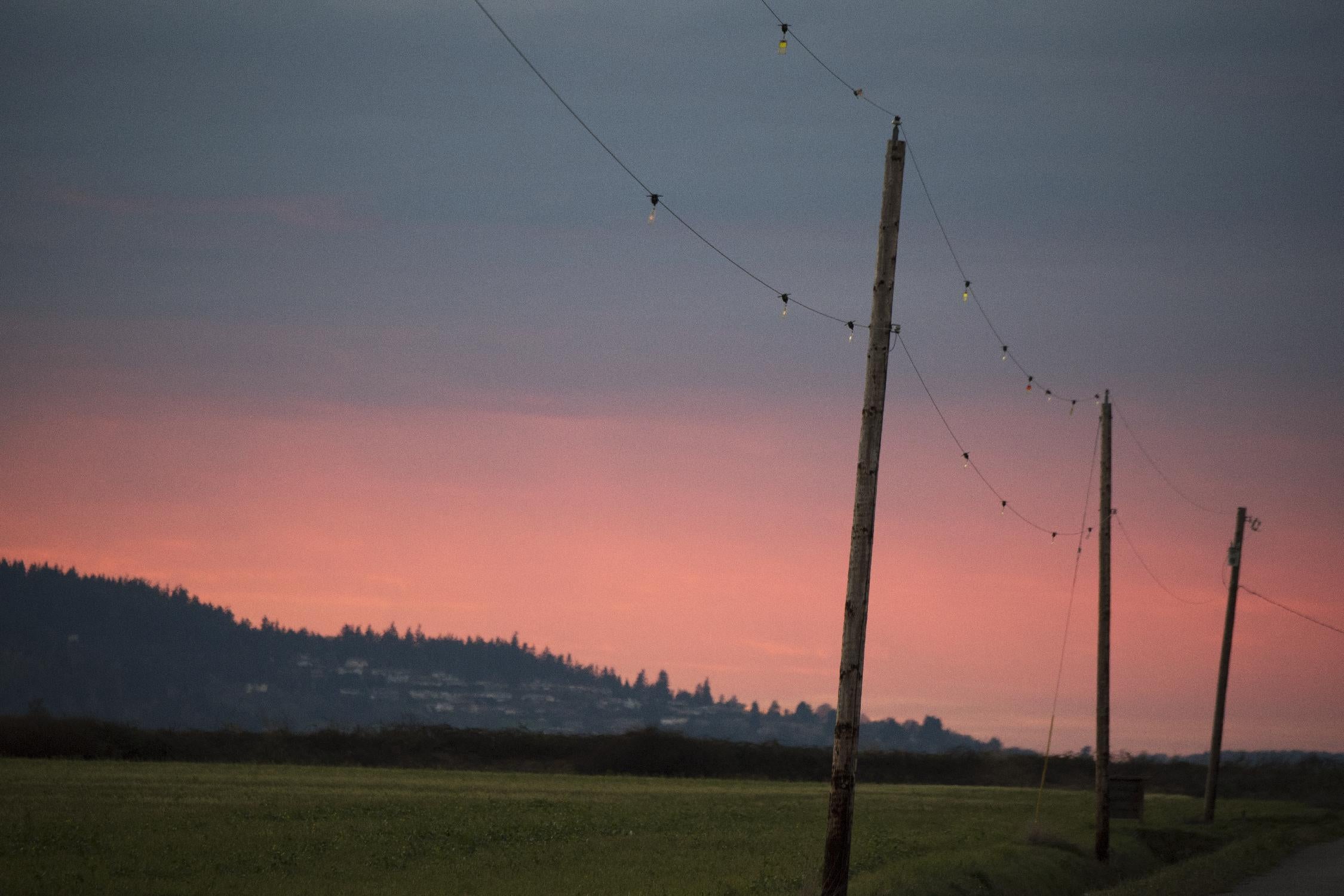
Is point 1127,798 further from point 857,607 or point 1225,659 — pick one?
point 857,607

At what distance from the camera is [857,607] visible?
23.4m

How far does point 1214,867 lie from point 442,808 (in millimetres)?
21280

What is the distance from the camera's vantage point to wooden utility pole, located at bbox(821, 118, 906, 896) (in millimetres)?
23312

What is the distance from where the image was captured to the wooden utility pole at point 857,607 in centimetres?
2331

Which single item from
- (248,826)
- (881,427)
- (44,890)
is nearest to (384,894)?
(44,890)

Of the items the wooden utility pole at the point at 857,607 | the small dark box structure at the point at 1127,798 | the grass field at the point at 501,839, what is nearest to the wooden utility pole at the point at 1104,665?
the grass field at the point at 501,839

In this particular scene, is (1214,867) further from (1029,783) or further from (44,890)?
(1029,783)

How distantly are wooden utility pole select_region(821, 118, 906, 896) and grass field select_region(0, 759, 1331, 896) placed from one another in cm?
138

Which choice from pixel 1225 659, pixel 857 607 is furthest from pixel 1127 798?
pixel 857 607

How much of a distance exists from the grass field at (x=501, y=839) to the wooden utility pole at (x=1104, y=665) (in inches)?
39.1

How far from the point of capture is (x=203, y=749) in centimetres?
8088

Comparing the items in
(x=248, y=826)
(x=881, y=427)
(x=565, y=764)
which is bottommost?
(x=565, y=764)

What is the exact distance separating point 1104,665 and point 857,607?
17397 mm

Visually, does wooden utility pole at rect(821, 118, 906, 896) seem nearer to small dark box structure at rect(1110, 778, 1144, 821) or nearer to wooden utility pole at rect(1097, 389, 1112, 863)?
wooden utility pole at rect(1097, 389, 1112, 863)
